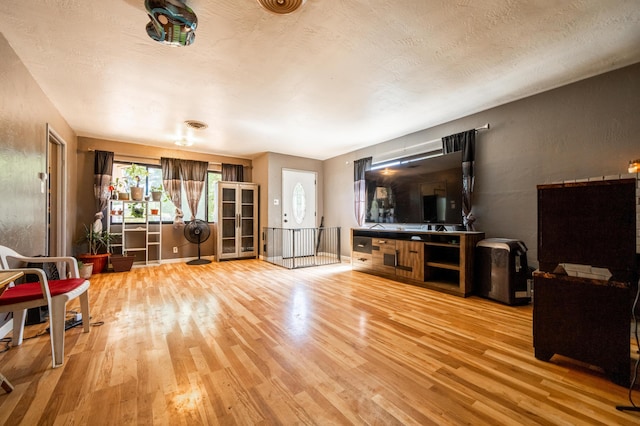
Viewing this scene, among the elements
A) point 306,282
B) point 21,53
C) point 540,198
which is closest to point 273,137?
point 306,282

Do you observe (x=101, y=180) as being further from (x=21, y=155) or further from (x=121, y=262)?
(x=21, y=155)

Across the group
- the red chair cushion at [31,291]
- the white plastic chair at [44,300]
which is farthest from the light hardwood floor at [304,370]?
the red chair cushion at [31,291]

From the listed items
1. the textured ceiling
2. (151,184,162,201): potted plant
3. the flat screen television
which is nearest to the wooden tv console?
the flat screen television

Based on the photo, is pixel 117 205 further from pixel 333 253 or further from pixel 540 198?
pixel 540 198

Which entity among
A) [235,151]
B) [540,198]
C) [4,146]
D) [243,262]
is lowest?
[243,262]

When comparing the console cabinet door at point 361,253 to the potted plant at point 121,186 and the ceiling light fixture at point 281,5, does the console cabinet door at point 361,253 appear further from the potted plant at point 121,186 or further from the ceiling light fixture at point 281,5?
the potted plant at point 121,186

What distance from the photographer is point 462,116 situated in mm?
3883

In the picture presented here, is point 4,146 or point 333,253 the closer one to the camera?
point 4,146

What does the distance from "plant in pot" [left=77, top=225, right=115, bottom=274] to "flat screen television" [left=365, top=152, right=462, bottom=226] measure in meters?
5.01

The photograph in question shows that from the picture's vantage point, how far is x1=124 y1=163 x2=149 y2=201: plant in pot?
511cm

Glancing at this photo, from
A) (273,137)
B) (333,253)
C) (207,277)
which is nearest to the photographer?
(207,277)

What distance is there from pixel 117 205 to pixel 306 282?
4.30 metres

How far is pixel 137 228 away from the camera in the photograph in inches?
208

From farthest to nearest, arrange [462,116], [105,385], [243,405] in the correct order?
[462,116] → [105,385] → [243,405]
